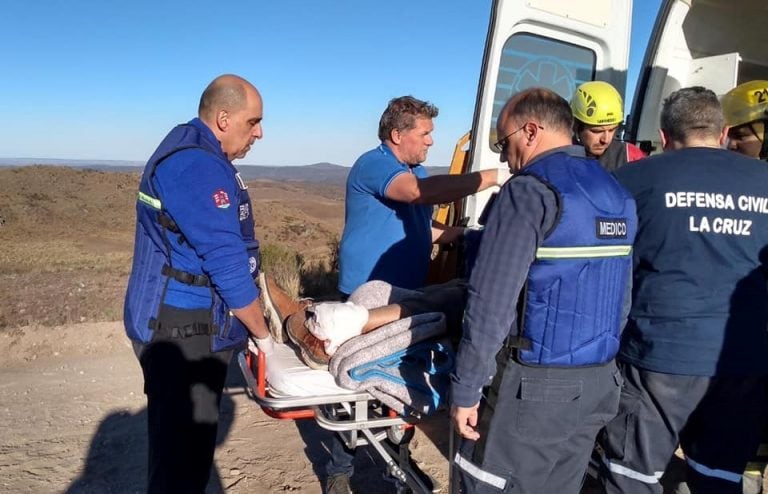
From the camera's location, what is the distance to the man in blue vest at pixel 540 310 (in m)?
1.91

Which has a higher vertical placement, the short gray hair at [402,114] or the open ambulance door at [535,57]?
the open ambulance door at [535,57]

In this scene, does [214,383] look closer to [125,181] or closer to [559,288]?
[559,288]

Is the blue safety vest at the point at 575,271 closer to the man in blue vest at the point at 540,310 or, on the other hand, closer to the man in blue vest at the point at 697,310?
the man in blue vest at the point at 540,310

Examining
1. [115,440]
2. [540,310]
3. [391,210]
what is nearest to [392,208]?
[391,210]

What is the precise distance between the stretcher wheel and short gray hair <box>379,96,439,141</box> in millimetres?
1450

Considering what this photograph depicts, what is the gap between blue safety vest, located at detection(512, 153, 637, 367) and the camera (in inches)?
75.5

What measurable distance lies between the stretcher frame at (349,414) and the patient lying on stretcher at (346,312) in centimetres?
17

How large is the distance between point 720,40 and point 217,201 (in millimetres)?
4113

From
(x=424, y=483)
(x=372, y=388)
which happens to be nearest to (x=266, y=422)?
(x=424, y=483)

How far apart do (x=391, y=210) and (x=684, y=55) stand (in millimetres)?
2703

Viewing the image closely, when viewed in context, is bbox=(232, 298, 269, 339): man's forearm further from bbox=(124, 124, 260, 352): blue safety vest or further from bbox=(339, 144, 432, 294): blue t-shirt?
bbox=(339, 144, 432, 294): blue t-shirt

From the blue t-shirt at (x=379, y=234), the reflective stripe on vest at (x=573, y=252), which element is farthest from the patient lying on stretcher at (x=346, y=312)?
the reflective stripe on vest at (x=573, y=252)

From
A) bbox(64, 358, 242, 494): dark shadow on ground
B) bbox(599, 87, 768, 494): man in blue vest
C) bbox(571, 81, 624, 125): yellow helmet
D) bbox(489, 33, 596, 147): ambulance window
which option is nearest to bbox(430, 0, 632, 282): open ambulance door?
bbox(489, 33, 596, 147): ambulance window

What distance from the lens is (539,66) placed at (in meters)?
3.80
